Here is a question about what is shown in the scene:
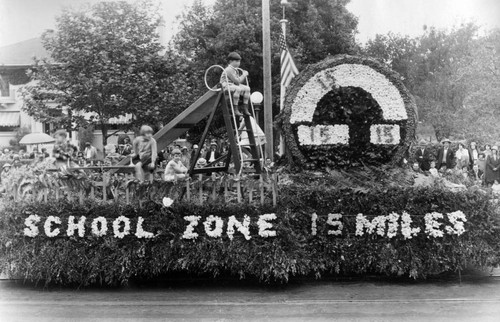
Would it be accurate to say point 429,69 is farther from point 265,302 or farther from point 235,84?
point 265,302

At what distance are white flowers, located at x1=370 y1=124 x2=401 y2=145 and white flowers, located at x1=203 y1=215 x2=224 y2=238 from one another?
271 cm

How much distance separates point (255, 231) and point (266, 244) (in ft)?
0.72

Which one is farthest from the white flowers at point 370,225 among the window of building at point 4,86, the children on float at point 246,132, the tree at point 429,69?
the tree at point 429,69

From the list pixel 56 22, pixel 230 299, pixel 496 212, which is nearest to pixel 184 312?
pixel 230 299

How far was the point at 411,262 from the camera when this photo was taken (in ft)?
22.5

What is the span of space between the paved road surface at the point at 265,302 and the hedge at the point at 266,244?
0.75ft

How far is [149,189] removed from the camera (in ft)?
22.5

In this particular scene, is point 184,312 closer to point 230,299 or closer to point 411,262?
point 230,299

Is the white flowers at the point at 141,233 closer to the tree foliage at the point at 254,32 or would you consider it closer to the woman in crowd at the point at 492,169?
the woman in crowd at the point at 492,169

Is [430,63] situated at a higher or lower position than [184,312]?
higher

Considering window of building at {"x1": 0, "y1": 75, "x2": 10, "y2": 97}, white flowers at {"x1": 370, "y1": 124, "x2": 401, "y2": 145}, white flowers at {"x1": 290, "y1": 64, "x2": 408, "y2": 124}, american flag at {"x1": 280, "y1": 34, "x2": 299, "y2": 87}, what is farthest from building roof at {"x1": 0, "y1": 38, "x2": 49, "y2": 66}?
white flowers at {"x1": 370, "y1": 124, "x2": 401, "y2": 145}

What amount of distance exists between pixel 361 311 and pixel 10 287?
465 centimetres

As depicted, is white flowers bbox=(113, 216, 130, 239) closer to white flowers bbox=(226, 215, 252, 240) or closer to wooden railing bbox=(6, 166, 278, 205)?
wooden railing bbox=(6, 166, 278, 205)

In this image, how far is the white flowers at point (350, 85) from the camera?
771cm
